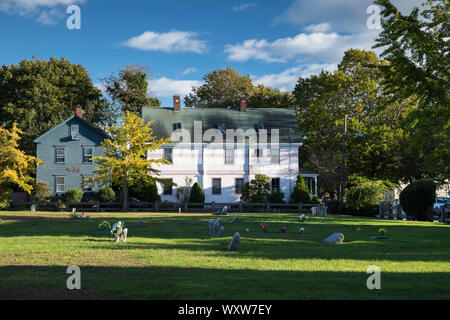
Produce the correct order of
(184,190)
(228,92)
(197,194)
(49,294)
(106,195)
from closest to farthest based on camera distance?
(49,294) → (106,195) → (197,194) → (184,190) → (228,92)

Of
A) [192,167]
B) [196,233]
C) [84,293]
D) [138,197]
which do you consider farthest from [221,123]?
[84,293]

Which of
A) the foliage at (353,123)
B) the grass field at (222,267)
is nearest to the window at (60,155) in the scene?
the foliage at (353,123)

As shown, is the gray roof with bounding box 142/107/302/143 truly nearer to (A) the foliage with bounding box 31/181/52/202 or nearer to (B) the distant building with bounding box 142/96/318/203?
(B) the distant building with bounding box 142/96/318/203

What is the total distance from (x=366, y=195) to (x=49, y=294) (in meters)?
28.7

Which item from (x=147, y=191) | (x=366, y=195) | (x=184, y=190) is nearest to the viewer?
(x=366, y=195)

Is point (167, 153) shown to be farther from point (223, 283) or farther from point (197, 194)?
point (223, 283)

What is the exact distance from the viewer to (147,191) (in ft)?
128

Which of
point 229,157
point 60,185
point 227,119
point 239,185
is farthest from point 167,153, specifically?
point 60,185

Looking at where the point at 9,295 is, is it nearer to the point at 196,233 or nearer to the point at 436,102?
the point at 196,233

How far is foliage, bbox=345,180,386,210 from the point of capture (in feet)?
106

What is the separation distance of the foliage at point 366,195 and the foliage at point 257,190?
8.62 meters

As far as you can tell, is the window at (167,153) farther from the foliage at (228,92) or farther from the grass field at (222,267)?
the grass field at (222,267)

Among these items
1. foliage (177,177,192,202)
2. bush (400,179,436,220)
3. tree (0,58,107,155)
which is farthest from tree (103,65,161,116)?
bush (400,179,436,220)
